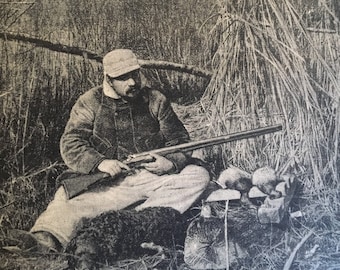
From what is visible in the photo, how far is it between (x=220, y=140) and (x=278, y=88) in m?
0.42

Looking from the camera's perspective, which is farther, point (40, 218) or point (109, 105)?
point (109, 105)

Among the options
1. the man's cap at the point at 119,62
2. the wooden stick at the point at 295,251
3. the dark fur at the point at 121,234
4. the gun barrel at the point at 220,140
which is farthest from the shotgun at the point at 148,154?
the wooden stick at the point at 295,251

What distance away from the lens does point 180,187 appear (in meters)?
2.45

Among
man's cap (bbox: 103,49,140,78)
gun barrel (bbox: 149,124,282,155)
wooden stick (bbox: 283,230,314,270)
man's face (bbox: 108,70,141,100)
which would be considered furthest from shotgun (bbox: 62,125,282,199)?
wooden stick (bbox: 283,230,314,270)

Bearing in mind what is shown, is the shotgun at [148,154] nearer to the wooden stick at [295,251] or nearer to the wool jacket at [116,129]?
the wool jacket at [116,129]

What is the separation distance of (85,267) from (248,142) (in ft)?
3.23

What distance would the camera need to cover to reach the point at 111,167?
236 centimetres

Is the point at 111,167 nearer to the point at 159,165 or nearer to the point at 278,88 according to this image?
the point at 159,165

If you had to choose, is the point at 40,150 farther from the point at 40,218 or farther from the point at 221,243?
the point at 221,243

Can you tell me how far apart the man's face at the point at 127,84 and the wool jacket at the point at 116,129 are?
0.03 m

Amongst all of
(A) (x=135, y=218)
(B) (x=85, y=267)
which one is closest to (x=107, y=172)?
(A) (x=135, y=218)

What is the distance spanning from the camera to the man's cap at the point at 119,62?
2.39 meters

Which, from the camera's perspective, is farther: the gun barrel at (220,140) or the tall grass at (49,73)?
the gun barrel at (220,140)

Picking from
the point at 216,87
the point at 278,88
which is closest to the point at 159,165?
the point at 216,87
